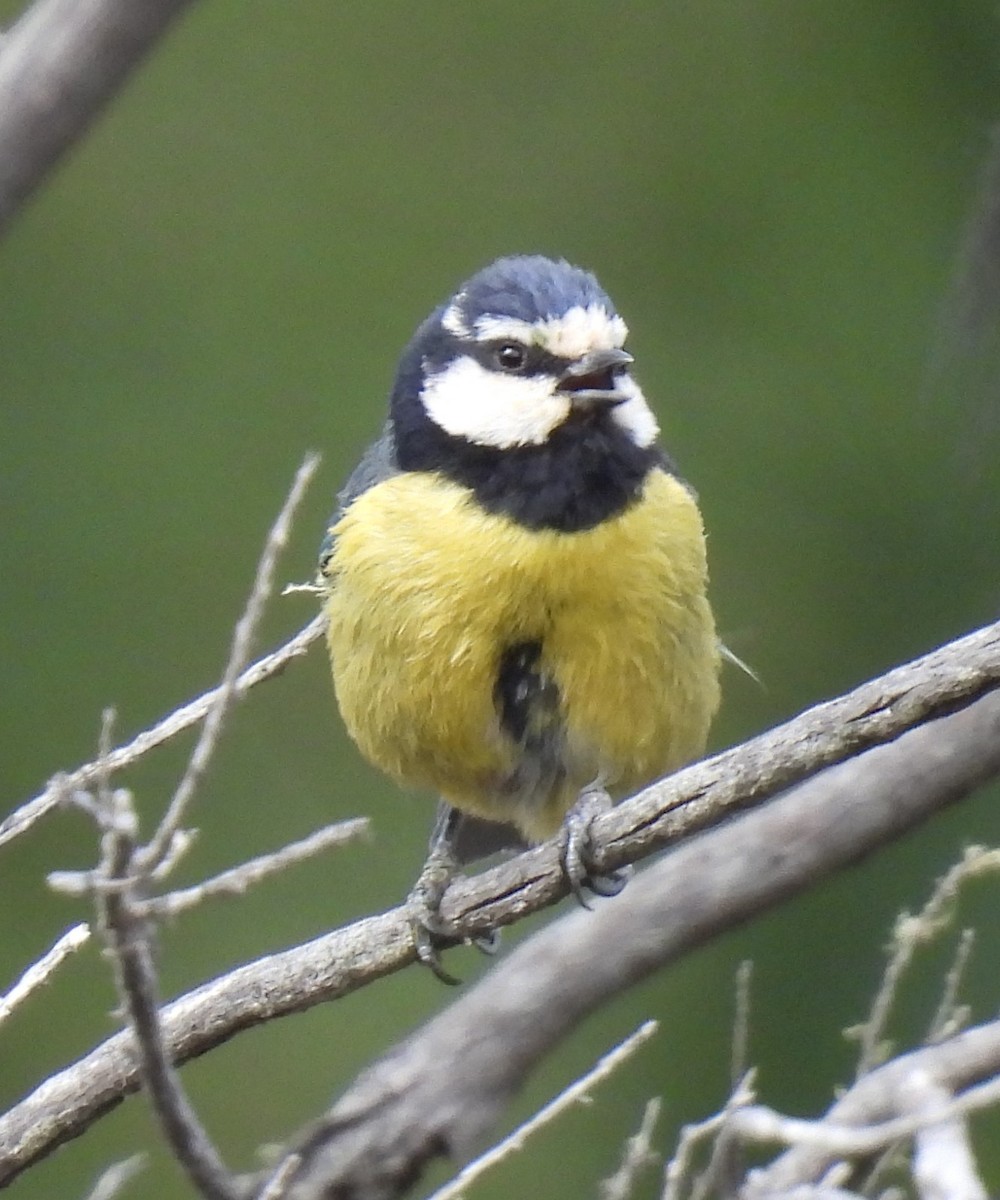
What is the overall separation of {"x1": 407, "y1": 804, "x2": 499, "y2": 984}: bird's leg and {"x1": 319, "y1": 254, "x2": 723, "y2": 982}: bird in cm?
1

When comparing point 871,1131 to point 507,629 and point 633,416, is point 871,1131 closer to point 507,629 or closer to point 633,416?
point 507,629

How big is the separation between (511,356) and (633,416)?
0.40 feet

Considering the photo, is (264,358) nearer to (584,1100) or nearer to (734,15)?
(734,15)

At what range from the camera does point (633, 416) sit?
1607 millimetres

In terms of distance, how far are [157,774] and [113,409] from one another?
56cm

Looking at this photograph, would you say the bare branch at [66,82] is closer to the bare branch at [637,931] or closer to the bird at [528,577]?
the bare branch at [637,931]

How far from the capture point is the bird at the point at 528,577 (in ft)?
5.00

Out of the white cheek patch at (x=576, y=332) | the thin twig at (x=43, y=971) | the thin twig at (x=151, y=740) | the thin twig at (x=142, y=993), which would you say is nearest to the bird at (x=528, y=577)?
the white cheek patch at (x=576, y=332)

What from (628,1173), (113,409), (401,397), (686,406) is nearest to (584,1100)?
(628,1173)

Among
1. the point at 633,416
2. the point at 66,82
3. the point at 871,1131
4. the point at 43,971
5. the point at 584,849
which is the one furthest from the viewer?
the point at 633,416

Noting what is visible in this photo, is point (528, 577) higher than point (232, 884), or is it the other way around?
point (528, 577)

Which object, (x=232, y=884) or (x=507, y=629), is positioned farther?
(x=507, y=629)

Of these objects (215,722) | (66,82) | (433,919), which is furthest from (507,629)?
(66,82)

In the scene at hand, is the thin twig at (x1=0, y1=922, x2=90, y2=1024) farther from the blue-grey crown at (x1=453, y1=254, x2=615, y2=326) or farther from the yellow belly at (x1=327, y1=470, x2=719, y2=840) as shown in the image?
the blue-grey crown at (x1=453, y1=254, x2=615, y2=326)
